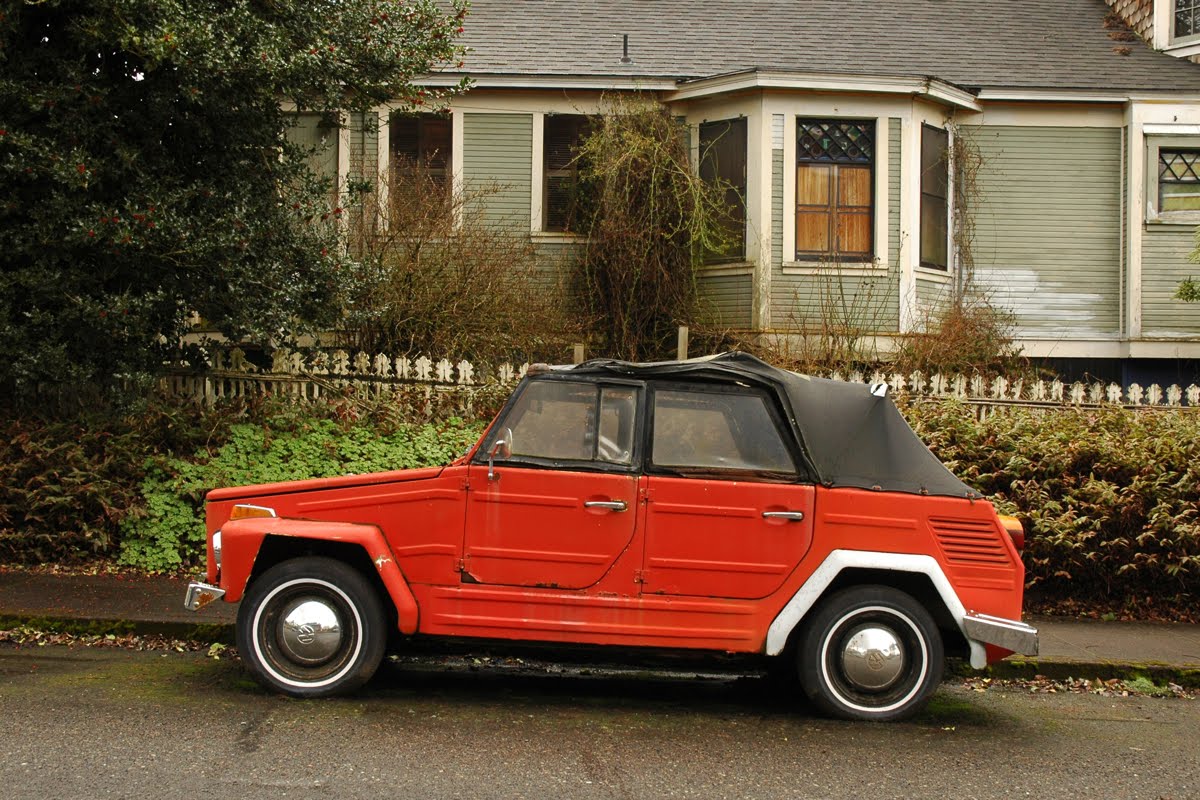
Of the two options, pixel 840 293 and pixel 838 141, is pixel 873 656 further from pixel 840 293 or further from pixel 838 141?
pixel 838 141

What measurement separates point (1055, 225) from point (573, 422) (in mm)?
13597

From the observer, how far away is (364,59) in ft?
35.1

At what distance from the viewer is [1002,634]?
6.07m

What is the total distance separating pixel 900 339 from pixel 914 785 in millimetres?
11206

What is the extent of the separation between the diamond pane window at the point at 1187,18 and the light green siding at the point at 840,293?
6.13m

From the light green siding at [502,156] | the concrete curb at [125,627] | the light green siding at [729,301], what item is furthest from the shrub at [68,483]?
the light green siding at [729,301]

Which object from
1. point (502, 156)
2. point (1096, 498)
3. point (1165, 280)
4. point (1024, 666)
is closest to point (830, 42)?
point (502, 156)

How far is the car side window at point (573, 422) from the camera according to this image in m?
6.35

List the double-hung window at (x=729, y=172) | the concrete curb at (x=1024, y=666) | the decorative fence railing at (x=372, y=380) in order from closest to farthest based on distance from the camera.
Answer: the concrete curb at (x=1024, y=666)
the decorative fence railing at (x=372, y=380)
the double-hung window at (x=729, y=172)

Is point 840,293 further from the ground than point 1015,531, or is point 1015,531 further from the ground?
point 840,293

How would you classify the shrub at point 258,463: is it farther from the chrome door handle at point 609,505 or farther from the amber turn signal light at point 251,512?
the chrome door handle at point 609,505

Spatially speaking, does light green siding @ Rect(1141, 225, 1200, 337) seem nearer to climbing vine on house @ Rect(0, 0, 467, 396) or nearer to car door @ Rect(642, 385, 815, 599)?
climbing vine on house @ Rect(0, 0, 467, 396)

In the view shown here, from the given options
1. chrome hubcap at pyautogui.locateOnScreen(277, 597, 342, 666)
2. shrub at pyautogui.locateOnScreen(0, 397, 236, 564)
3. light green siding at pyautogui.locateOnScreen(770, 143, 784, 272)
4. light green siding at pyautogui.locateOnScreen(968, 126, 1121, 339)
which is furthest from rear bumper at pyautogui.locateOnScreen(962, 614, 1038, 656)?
light green siding at pyautogui.locateOnScreen(968, 126, 1121, 339)

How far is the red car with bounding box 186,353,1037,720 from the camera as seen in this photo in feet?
20.3
